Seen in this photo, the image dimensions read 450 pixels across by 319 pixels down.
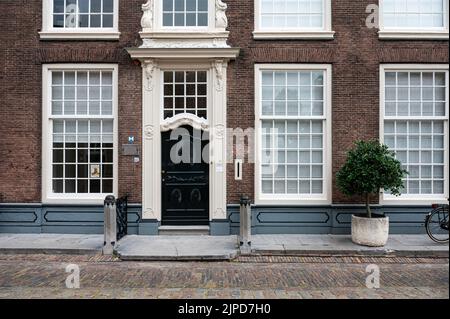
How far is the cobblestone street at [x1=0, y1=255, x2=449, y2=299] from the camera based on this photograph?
6938 millimetres

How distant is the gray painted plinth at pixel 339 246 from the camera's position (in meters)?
9.70

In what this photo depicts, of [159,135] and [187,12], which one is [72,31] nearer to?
[187,12]

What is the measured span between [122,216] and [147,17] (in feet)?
17.3

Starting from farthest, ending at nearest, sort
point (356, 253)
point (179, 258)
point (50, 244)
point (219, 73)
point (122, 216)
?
point (219, 73), point (122, 216), point (50, 244), point (356, 253), point (179, 258)

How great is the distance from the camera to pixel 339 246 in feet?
33.1

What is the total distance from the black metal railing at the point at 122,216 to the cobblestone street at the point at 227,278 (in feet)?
4.46

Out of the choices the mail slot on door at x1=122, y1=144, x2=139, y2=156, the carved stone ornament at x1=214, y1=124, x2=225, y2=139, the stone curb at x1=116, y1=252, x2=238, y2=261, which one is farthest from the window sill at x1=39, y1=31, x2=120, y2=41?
the stone curb at x1=116, y1=252, x2=238, y2=261

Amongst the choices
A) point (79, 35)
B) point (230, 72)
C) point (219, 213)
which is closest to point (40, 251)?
point (219, 213)

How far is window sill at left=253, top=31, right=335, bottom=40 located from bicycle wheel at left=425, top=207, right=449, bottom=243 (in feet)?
17.0

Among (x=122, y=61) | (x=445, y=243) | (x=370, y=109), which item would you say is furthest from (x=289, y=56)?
(x=445, y=243)

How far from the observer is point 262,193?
38.4 feet

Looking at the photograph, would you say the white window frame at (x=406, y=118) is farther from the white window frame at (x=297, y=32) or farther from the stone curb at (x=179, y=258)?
the stone curb at (x=179, y=258)

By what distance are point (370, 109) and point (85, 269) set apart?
26.3ft

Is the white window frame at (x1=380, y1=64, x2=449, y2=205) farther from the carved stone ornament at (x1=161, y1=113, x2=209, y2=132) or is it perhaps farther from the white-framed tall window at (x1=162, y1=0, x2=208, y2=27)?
the white-framed tall window at (x1=162, y1=0, x2=208, y2=27)
